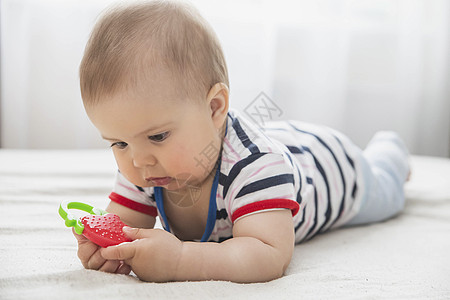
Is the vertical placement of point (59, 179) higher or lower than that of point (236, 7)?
lower

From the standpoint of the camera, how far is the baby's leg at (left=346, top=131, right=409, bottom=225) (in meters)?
1.05

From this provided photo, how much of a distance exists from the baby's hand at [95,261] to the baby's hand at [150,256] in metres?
0.02

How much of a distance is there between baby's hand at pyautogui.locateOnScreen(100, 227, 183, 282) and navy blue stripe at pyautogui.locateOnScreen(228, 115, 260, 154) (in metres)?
0.20

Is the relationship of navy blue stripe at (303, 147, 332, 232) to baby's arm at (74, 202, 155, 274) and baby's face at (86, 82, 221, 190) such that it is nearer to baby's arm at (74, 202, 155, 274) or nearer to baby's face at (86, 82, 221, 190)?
baby's face at (86, 82, 221, 190)

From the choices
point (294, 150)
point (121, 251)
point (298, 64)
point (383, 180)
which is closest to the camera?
point (121, 251)

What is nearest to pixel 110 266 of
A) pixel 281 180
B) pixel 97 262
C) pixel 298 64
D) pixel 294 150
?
pixel 97 262

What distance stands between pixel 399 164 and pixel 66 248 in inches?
31.2

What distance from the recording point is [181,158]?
694 millimetres

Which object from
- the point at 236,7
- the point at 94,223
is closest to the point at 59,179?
the point at 94,223

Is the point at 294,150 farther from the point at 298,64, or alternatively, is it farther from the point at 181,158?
the point at 298,64

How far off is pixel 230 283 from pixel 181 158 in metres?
0.18

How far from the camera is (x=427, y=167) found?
58.5 inches

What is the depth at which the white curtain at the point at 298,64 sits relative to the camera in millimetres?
1763

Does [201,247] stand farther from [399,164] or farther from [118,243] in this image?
[399,164]
